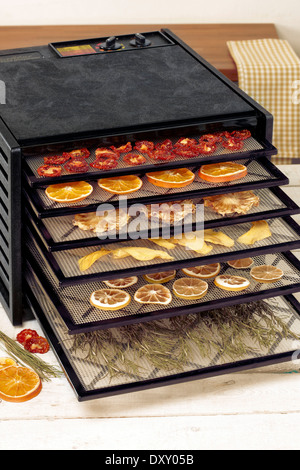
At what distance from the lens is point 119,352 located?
6.54 feet

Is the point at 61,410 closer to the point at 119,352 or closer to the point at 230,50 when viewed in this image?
the point at 119,352

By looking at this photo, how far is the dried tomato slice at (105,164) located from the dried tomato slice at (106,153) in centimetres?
2

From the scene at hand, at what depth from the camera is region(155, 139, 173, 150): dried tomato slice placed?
194cm

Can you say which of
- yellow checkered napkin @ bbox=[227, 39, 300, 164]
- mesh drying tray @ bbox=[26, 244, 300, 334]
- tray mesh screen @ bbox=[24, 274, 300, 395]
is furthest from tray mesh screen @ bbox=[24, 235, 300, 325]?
yellow checkered napkin @ bbox=[227, 39, 300, 164]

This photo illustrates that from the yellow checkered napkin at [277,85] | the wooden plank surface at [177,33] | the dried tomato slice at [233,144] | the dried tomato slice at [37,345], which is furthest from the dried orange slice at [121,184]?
the wooden plank surface at [177,33]

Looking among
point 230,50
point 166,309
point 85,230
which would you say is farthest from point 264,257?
point 230,50

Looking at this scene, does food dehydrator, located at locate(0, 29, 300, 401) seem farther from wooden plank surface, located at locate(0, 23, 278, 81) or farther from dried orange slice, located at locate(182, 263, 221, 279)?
wooden plank surface, located at locate(0, 23, 278, 81)

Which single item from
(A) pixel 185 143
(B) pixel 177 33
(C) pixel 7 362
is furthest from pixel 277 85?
(C) pixel 7 362

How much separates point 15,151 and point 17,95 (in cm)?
30

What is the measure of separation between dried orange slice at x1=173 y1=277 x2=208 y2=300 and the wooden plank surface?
60.0 inches

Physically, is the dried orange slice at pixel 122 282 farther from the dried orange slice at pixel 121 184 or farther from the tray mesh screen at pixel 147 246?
the dried orange slice at pixel 121 184

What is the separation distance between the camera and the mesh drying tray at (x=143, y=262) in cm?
185

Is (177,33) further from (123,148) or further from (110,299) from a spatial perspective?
(110,299)

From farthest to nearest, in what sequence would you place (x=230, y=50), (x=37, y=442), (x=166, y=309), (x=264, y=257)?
(x=230, y=50) → (x=264, y=257) → (x=166, y=309) → (x=37, y=442)
